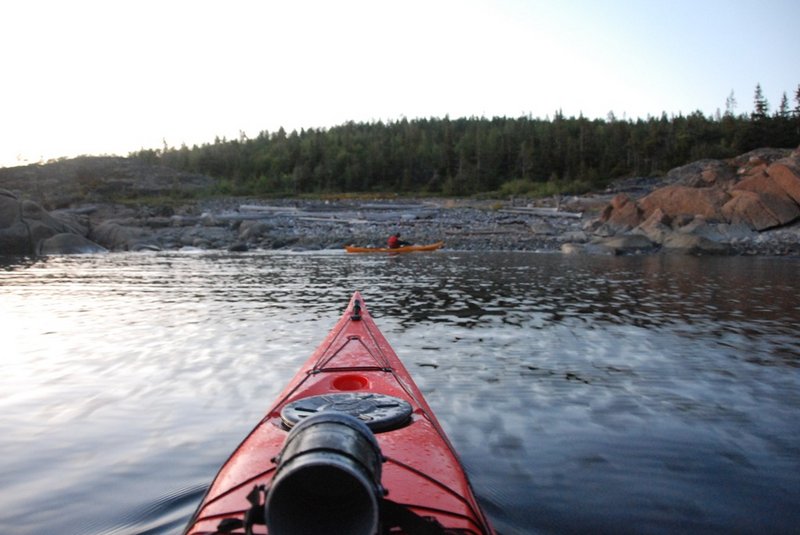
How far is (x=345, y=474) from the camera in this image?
Answer: 2.21 m

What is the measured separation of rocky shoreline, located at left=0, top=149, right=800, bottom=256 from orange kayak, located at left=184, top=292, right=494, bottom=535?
25.6 m

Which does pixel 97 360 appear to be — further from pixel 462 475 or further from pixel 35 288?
pixel 35 288

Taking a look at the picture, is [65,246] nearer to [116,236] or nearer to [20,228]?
[20,228]

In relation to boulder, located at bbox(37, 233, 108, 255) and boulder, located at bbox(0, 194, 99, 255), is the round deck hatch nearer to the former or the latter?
boulder, located at bbox(37, 233, 108, 255)

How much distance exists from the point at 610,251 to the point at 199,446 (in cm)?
2523

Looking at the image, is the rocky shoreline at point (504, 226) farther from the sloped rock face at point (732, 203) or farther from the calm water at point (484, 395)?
the calm water at point (484, 395)

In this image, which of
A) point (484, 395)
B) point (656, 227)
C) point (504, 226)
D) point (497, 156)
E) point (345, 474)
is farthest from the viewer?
point (497, 156)

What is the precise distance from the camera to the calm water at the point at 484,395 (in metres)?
4.50

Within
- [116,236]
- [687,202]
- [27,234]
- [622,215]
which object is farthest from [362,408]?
[116,236]

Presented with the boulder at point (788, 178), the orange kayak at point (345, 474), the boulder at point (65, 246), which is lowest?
the boulder at point (65, 246)

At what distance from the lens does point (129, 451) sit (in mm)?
5402

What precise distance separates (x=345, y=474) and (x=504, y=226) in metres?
34.1

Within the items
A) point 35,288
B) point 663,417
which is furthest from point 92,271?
point 663,417

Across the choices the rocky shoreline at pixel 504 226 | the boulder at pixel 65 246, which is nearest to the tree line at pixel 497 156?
the rocky shoreline at pixel 504 226
